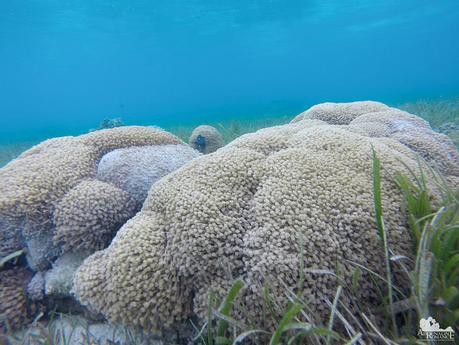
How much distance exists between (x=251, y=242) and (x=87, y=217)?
143 cm

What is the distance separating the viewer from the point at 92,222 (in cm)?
224

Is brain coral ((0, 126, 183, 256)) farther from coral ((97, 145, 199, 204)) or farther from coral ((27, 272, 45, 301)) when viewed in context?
coral ((27, 272, 45, 301))

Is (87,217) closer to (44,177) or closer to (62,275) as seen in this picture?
(62,275)

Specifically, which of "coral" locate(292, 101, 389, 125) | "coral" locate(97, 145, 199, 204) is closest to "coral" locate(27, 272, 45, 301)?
"coral" locate(97, 145, 199, 204)

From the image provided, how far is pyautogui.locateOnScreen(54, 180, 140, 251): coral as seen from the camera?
222 cm

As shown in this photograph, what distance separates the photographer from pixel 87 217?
2.24 meters

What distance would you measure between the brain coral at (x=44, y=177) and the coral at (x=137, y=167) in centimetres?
17

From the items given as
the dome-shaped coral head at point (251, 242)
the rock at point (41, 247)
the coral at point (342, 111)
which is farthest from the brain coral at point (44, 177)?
the coral at point (342, 111)

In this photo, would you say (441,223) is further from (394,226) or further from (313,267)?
(313,267)

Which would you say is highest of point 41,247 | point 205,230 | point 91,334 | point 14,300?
point 205,230

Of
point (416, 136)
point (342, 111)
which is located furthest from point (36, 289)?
point (342, 111)

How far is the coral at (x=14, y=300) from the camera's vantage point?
2023mm

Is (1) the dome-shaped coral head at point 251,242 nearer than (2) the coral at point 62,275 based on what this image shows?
Yes

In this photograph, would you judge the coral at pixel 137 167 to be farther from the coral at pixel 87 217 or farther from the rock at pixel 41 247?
the rock at pixel 41 247
